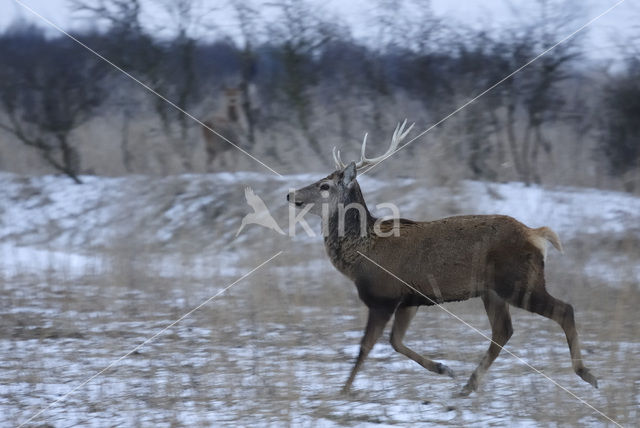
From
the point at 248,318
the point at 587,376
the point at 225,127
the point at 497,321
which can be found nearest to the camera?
the point at 587,376

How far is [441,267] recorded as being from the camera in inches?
270

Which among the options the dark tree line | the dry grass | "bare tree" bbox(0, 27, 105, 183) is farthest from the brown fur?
"bare tree" bbox(0, 27, 105, 183)

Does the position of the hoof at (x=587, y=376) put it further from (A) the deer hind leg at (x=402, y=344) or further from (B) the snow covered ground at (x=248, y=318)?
(A) the deer hind leg at (x=402, y=344)

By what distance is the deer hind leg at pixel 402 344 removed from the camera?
6953 mm

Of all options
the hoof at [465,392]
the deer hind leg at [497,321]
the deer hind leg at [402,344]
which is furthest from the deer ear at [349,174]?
the hoof at [465,392]

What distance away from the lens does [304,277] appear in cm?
1144

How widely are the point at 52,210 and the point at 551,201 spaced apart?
31.2ft

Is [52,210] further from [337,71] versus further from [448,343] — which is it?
[448,343]

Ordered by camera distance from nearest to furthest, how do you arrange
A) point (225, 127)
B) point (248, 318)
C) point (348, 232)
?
point (348, 232), point (248, 318), point (225, 127)

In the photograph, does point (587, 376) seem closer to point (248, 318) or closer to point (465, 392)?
point (465, 392)

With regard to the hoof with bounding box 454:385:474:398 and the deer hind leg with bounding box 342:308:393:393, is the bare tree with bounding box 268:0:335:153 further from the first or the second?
the hoof with bounding box 454:385:474:398

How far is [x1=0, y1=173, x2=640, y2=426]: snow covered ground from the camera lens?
20.5ft

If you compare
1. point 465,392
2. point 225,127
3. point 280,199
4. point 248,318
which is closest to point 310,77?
point 225,127

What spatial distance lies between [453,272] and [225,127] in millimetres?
12015
